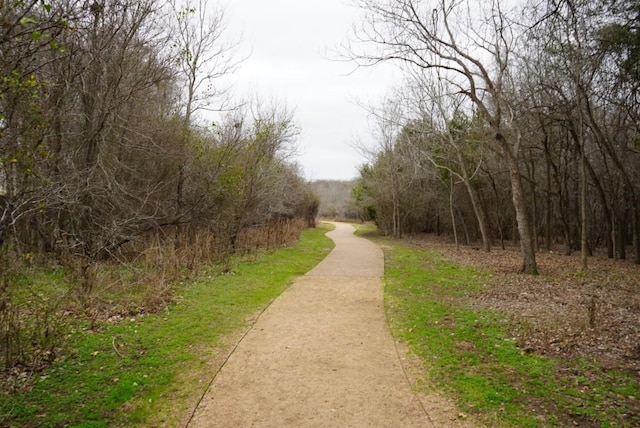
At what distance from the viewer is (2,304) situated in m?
4.69

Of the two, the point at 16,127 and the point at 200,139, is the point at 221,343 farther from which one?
the point at 200,139

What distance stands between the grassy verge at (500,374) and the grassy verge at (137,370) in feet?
9.17

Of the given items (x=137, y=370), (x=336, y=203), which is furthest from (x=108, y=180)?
(x=336, y=203)

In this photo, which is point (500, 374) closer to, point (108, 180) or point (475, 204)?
point (108, 180)

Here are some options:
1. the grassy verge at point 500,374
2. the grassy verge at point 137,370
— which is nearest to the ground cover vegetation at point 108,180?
the grassy verge at point 137,370

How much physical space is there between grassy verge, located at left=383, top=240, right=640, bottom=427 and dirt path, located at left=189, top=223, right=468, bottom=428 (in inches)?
15.0

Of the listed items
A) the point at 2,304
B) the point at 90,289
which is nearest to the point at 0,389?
the point at 2,304

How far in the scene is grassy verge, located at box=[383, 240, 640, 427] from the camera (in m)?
3.88

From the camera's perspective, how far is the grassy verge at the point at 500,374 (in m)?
3.88

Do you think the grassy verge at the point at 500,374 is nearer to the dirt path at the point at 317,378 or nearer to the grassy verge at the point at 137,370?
the dirt path at the point at 317,378

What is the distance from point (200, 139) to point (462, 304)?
10.2 meters

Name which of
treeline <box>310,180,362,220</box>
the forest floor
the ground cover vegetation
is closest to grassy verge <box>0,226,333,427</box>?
the ground cover vegetation

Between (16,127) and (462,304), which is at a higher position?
(16,127)

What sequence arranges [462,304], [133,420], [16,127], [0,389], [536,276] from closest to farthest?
[133,420], [0,389], [16,127], [462,304], [536,276]
